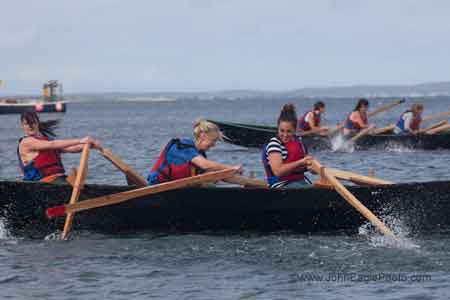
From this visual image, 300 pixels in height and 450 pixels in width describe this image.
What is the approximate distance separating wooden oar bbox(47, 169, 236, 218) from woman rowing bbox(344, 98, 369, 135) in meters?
14.1

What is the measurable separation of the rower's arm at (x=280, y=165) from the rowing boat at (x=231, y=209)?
27cm

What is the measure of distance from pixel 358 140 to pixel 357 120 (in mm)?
734

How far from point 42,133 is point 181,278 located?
3626 millimetres

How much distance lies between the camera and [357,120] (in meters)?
25.9

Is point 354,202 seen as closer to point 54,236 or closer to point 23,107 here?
point 54,236

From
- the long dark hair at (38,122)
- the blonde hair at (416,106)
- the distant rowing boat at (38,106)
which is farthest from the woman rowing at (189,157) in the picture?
the distant rowing boat at (38,106)

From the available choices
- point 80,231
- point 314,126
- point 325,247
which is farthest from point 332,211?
point 314,126

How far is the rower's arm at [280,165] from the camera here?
11625 millimetres

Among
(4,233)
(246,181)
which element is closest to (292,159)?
(246,181)

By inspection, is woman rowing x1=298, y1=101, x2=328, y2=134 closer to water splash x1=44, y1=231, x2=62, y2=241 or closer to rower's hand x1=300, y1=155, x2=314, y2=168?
rower's hand x1=300, y1=155, x2=314, y2=168

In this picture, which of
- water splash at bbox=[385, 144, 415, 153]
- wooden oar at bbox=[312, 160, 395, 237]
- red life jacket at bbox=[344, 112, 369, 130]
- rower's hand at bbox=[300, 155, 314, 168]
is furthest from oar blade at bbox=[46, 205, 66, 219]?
water splash at bbox=[385, 144, 415, 153]

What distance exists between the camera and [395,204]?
37.7ft

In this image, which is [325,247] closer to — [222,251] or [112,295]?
[222,251]

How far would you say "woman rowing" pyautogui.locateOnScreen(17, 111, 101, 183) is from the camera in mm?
12195
